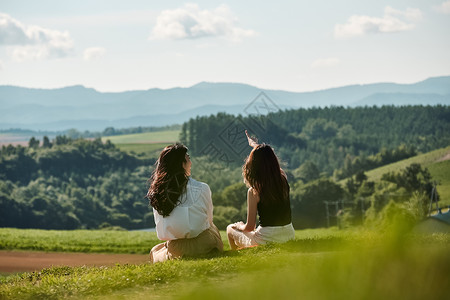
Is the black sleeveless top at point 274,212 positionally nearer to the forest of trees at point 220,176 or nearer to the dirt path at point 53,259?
the dirt path at point 53,259

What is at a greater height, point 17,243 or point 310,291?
point 310,291

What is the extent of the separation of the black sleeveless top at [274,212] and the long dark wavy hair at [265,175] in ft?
0.21

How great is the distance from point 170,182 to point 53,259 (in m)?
12.3

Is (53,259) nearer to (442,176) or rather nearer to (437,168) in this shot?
(442,176)

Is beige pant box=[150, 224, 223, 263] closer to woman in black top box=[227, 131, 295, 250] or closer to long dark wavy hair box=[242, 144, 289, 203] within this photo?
woman in black top box=[227, 131, 295, 250]

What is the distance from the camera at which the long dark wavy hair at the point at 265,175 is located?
9094mm

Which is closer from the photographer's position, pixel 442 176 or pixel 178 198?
pixel 178 198

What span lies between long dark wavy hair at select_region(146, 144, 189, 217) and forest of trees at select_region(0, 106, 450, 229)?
69.8m

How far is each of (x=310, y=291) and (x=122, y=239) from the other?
950 inches

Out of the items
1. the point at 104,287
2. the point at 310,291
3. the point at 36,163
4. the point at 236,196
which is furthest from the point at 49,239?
the point at 36,163

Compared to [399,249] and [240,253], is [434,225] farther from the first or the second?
[399,249]

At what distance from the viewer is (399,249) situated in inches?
87.5

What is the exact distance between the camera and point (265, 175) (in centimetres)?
916

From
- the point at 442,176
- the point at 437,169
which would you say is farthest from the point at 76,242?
the point at 437,169
